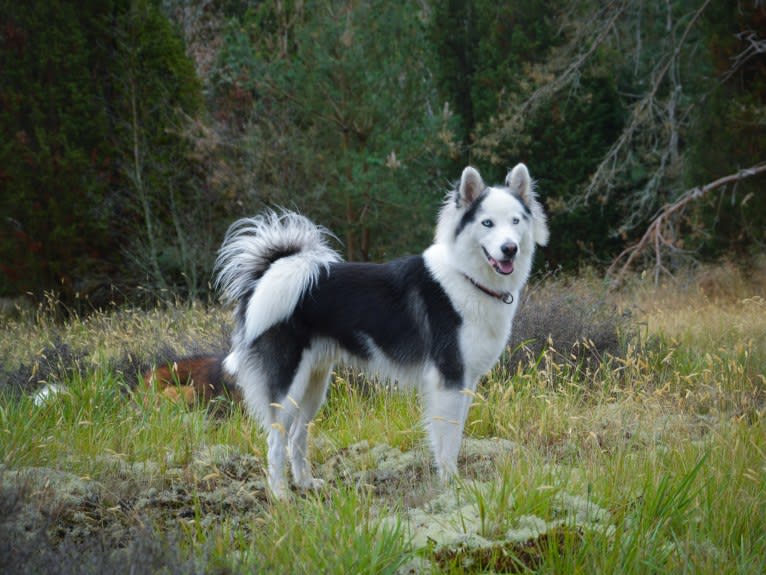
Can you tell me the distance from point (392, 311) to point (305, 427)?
3.03ft

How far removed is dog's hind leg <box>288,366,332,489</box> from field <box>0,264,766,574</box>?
0.62 ft

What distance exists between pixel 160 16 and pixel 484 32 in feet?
18.9

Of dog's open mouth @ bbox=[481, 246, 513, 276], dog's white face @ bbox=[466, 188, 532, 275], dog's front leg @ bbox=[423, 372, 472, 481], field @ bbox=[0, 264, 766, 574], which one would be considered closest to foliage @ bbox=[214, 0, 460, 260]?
field @ bbox=[0, 264, 766, 574]

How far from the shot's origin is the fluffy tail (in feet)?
15.6

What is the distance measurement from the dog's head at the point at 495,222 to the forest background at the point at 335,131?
213 inches

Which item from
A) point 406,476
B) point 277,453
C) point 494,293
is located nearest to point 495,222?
point 494,293

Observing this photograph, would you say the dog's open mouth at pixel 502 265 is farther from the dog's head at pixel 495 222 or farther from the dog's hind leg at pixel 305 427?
the dog's hind leg at pixel 305 427

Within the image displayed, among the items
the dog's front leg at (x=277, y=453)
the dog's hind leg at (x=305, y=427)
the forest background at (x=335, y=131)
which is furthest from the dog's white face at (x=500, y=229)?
the forest background at (x=335, y=131)

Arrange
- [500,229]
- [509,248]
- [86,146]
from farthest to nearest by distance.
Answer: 1. [86,146]
2. [500,229]
3. [509,248]

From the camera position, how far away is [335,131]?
1283 cm

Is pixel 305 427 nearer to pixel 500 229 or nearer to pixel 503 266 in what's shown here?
pixel 503 266


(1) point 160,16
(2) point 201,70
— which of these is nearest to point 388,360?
(1) point 160,16

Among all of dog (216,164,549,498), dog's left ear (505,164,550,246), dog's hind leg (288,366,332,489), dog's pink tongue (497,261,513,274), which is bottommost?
dog's hind leg (288,366,332,489)

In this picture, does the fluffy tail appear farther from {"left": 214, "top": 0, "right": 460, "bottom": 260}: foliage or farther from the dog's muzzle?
{"left": 214, "top": 0, "right": 460, "bottom": 260}: foliage
